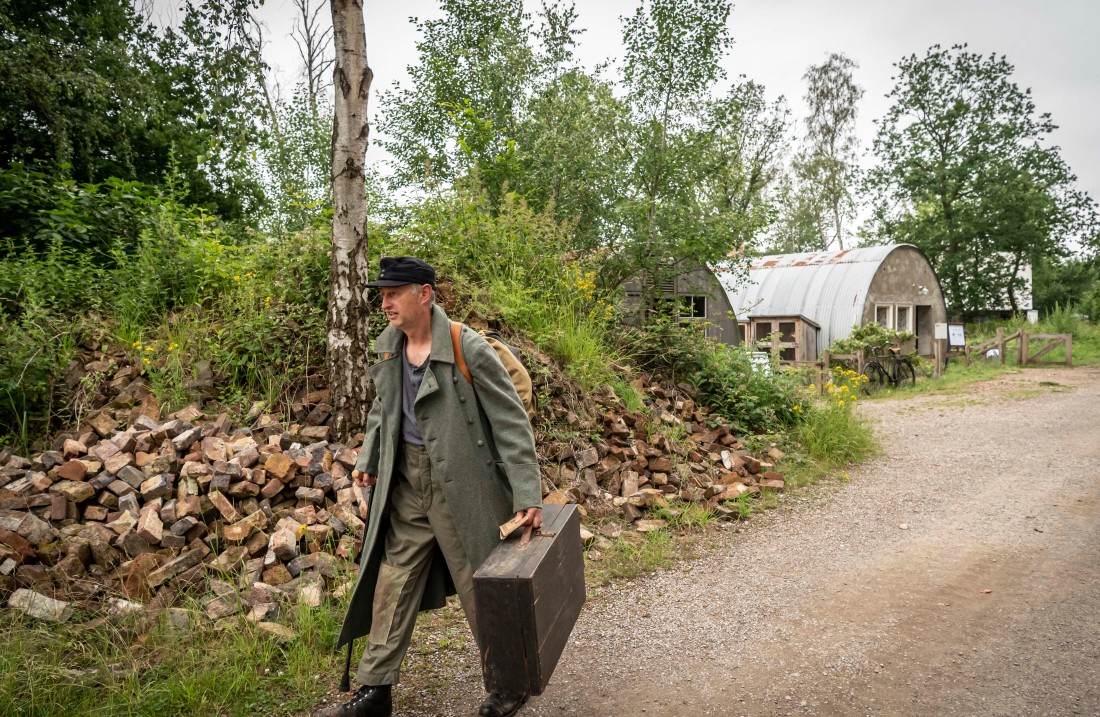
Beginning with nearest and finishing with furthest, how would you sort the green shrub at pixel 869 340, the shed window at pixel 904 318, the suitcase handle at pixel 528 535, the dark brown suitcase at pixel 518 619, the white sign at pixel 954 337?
the dark brown suitcase at pixel 518 619, the suitcase handle at pixel 528 535, the green shrub at pixel 869 340, the shed window at pixel 904 318, the white sign at pixel 954 337

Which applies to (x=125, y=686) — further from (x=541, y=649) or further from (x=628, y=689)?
(x=628, y=689)

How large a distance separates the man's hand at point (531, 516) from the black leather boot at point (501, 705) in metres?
0.69

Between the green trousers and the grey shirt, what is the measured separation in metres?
0.05

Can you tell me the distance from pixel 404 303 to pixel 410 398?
42cm

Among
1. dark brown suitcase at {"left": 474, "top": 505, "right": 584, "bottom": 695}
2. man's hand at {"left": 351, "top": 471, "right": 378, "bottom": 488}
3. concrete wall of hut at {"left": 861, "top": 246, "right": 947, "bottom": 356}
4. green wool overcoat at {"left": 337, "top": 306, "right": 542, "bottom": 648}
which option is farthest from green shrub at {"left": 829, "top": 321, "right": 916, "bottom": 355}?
dark brown suitcase at {"left": 474, "top": 505, "right": 584, "bottom": 695}

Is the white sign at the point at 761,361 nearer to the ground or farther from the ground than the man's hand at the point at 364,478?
farther from the ground

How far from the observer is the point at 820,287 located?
68.2 feet

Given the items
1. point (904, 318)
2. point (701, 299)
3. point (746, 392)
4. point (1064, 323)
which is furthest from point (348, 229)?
point (1064, 323)

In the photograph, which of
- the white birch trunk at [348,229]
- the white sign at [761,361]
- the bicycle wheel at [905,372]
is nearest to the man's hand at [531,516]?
the white birch trunk at [348,229]

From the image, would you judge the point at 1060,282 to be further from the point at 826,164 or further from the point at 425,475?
the point at 425,475

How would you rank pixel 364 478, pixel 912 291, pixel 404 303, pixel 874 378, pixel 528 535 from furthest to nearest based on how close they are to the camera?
pixel 912 291
pixel 874 378
pixel 364 478
pixel 404 303
pixel 528 535

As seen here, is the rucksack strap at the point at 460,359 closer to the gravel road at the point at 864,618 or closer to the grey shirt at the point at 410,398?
the grey shirt at the point at 410,398

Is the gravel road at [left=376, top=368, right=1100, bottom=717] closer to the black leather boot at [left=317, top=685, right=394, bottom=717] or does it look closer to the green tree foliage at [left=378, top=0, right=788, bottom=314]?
the black leather boot at [left=317, top=685, right=394, bottom=717]

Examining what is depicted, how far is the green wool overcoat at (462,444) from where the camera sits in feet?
9.37
